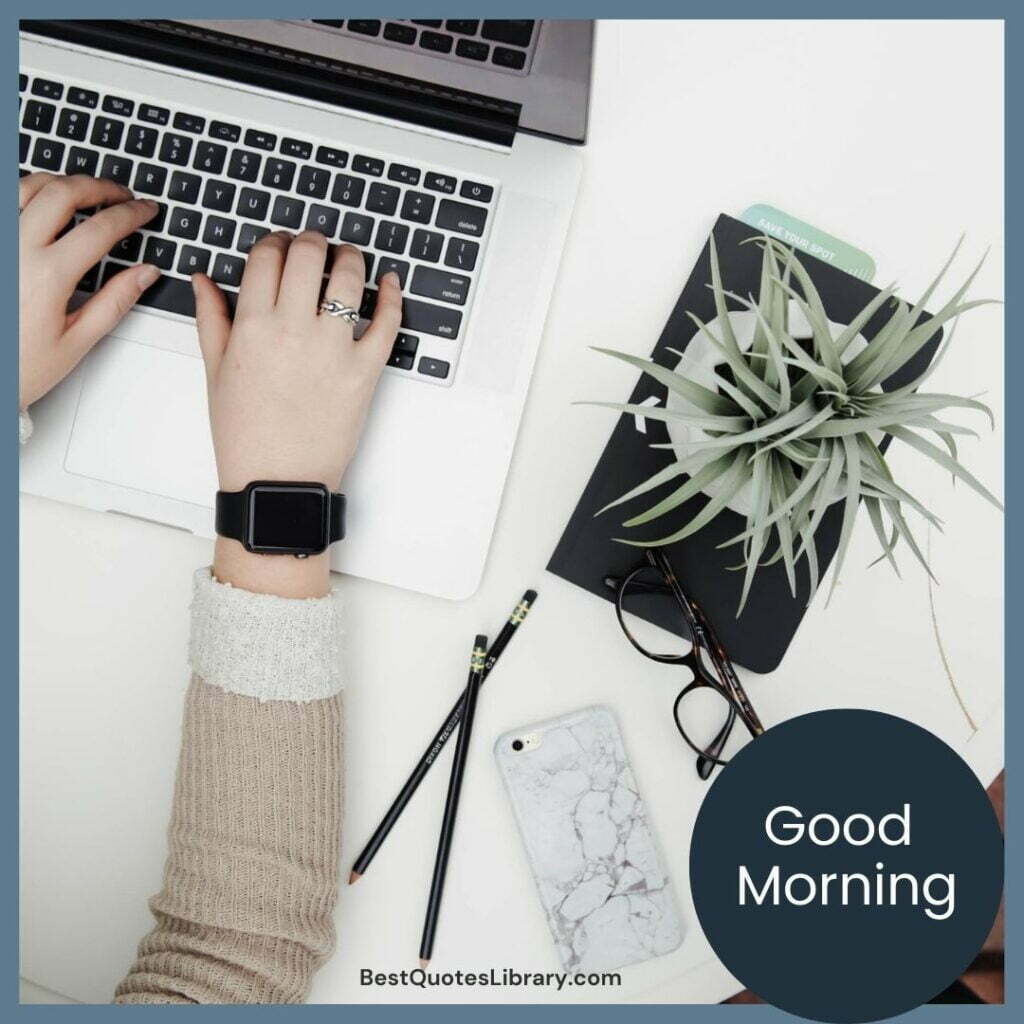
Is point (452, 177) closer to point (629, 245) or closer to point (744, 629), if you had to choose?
point (629, 245)

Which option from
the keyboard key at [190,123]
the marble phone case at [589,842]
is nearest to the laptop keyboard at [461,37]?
the keyboard key at [190,123]

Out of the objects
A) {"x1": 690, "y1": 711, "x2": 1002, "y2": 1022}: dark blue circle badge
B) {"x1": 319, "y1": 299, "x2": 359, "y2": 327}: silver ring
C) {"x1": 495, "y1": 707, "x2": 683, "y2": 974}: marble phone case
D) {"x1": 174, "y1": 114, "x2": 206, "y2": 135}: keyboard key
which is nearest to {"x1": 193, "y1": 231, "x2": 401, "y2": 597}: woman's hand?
{"x1": 319, "y1": 299, "x2": 359, "y2": 327}: silver ring

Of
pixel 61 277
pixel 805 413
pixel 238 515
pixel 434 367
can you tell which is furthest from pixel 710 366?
pixel 61 277

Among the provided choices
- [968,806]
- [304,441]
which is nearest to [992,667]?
[968,806]

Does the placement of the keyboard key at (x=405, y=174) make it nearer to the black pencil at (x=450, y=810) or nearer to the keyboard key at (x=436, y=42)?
the keyboard key at (x=436, y=42)

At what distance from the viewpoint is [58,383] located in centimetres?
62

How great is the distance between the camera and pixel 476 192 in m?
0.62

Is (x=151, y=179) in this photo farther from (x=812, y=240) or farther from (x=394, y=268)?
(x=812, y=240)

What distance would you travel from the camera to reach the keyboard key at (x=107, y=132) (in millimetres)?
631

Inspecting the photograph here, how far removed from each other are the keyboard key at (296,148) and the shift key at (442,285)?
12 centimetres

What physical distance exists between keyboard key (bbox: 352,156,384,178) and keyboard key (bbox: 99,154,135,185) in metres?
0.16

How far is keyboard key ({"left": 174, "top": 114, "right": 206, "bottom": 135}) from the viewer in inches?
24.7

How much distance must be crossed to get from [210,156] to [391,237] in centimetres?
14

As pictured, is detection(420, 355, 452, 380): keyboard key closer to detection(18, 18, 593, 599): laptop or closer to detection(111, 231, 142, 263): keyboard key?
detection(18, 18, 593, 599): laptop
